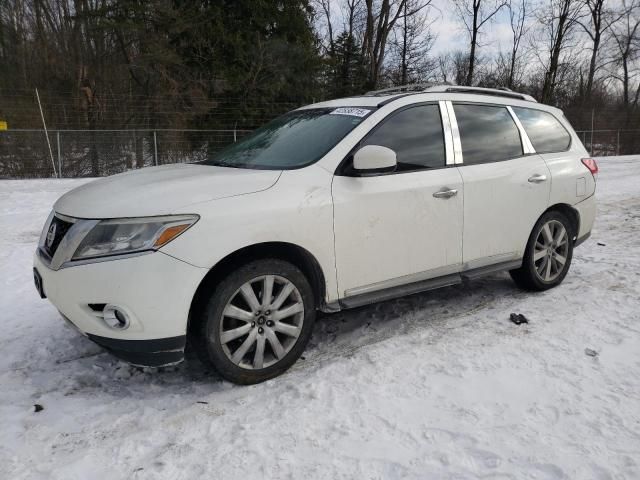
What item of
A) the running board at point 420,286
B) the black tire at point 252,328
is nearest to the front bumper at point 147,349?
the black tire at point 252,328

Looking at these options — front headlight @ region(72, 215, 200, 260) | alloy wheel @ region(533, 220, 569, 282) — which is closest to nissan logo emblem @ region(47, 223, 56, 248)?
front headlight @ region(72, 215, 200, 260)

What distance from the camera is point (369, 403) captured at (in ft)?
8.99

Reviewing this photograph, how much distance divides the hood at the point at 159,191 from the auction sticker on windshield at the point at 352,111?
83cm

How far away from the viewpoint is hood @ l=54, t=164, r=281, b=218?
269 cm

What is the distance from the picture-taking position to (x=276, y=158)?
3.47m

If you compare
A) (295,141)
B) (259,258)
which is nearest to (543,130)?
(295,141)

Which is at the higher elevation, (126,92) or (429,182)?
(126,92)

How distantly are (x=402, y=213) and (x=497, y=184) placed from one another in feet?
3.48

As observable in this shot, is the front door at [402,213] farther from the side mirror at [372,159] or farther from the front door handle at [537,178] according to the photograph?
the front door handle at [537,178]

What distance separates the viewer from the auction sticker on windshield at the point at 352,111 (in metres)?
3.55

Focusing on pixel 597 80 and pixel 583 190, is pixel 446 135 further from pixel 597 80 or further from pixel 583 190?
pixel 597 80

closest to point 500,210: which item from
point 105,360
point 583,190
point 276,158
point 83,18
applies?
point 583,190

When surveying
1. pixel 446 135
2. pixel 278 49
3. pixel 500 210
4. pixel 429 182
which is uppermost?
pixel 278 49

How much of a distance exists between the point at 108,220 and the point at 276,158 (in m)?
1.26
